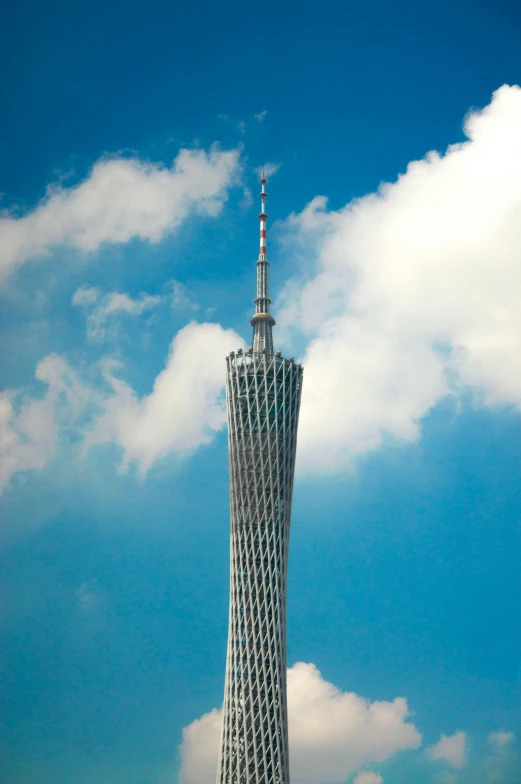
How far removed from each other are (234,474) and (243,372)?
689 inches

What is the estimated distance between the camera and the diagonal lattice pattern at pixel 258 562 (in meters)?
126

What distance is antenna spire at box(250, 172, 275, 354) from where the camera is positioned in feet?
493

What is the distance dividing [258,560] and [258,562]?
31cm

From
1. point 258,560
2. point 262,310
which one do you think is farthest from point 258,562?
point 262,310

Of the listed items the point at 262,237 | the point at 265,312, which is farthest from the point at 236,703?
the point at 262,237

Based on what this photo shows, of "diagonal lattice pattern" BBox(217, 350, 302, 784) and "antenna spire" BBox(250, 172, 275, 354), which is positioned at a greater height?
"antenna spire" BBox(250, 172, 275, 354)

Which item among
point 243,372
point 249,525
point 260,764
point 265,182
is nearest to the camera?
point 260,764

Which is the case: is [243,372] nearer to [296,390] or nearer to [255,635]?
[296,390]

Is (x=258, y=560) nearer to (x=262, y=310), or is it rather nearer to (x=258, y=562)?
(x=258, y=562)

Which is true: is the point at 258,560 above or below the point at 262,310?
below

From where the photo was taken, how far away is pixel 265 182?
163875 millimetres

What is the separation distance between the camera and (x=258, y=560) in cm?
13212

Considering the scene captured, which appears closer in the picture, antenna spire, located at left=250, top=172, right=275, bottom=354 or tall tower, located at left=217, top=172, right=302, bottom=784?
tall tower, located at left=217, top=172, right=302, bottom=784

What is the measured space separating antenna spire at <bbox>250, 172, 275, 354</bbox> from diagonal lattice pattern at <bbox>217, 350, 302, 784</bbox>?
5.14 m
